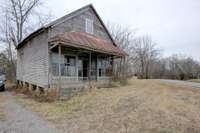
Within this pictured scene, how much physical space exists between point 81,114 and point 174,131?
3620mm

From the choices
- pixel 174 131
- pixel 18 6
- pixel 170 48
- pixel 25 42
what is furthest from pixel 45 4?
pixel 170 48

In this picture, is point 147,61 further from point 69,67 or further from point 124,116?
point 124,116

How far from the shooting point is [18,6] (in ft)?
79.3

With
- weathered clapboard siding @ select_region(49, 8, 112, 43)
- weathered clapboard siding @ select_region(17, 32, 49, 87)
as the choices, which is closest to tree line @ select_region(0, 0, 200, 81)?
weathered clapboard siding @ select_region(49, 8, 112, 43)

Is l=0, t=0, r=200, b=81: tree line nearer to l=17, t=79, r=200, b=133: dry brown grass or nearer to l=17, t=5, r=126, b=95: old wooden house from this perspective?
l=17, t=5, r=126, b=95: old wooden house

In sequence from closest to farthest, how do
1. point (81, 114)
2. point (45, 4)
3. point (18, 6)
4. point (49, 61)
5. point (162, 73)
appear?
point (81, 114), point (49, 61), point (18, 6), point (45, 4), point (162, 73)

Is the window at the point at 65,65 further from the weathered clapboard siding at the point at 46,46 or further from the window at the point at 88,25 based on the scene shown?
the window at the point at 88,25

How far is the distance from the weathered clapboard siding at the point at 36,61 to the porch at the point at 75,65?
69cm

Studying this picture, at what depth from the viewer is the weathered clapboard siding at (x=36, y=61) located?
11984 millimetres

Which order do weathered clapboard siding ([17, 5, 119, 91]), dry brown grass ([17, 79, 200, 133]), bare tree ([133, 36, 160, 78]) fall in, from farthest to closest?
1. bare tree ([133, 36, 160, 78])
2. weathered clapboard siding ([17, 5, 119, 91])
3. dry brown grass ([17, 79, 200, 133])

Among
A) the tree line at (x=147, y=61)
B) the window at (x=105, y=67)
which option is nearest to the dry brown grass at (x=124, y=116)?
the window at (x=105, y=67)

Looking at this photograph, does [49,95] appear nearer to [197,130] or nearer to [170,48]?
[197,130]

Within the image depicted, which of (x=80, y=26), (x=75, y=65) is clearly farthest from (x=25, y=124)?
(x=80, y=26)

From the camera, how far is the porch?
36.7 ft
